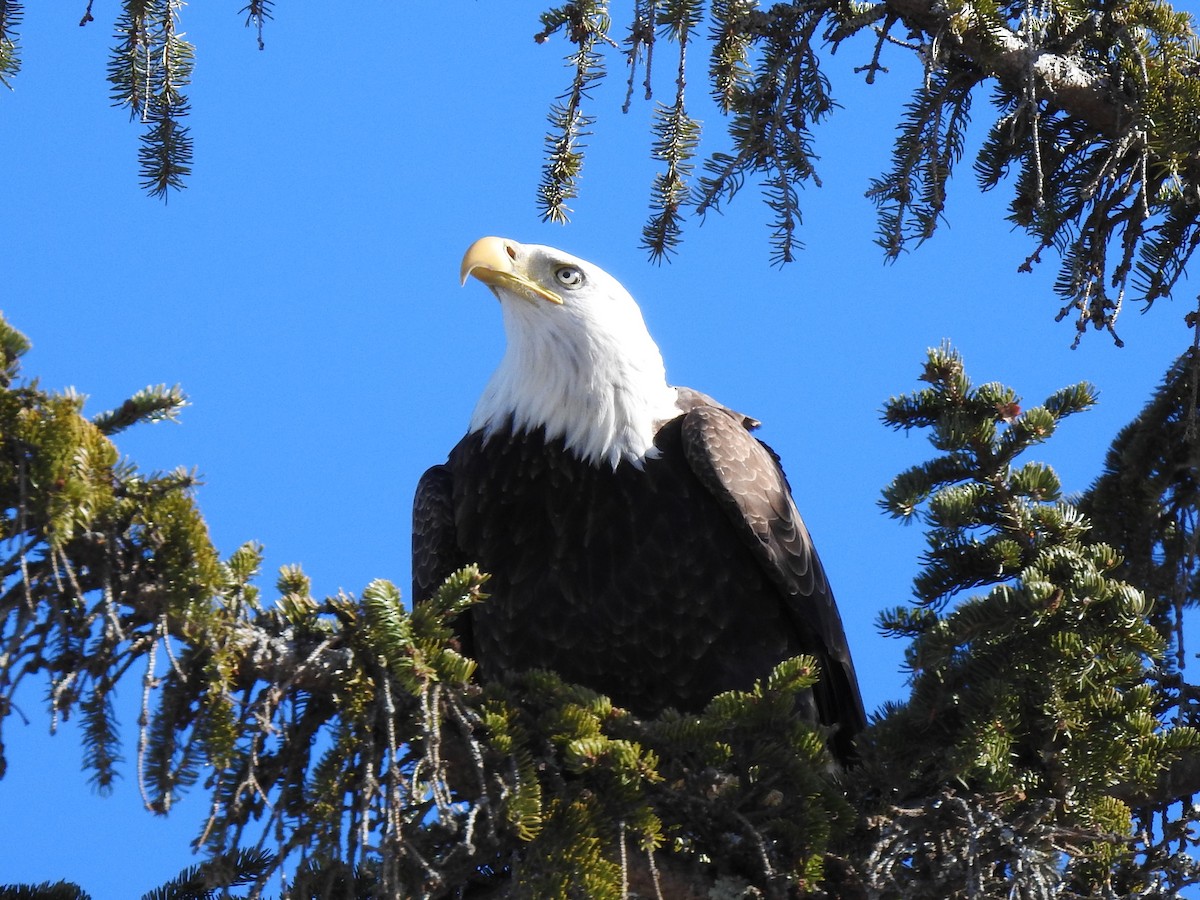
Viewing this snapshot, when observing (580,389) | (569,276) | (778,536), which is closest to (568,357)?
(580,389)

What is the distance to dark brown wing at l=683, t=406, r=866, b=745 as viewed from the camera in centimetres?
423

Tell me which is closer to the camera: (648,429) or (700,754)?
(700,754)

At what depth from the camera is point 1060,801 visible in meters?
3.23

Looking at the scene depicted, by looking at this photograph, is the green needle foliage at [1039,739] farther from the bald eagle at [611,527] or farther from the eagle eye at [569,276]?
the eagle eye at [569,276]

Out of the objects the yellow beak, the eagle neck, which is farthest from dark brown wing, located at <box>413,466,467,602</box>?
the yellow beak

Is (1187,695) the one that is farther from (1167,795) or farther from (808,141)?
(808,141)

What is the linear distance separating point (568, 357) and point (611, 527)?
2.12 feet

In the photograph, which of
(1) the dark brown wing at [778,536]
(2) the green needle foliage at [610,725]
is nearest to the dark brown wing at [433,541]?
(1) the dark brown wing at [778,536]

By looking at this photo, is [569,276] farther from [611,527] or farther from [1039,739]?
[1039,739]

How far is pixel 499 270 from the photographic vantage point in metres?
4.48

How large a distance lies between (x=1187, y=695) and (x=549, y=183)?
2229 millimetres

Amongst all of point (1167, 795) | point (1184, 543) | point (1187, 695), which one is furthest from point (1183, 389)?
point (1167, 795)

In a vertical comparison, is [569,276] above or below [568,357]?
above

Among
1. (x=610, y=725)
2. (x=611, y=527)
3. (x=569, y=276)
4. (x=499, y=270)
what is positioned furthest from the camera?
(x=569, y=276)
